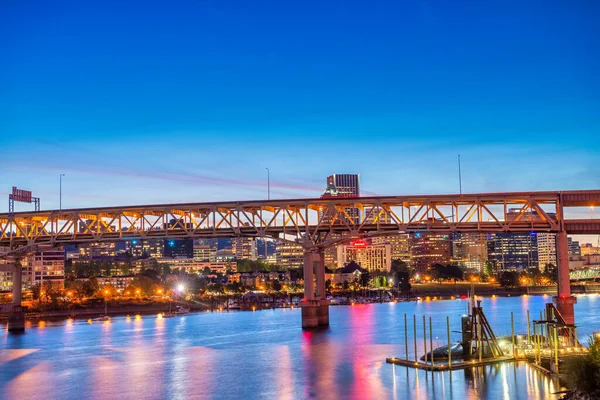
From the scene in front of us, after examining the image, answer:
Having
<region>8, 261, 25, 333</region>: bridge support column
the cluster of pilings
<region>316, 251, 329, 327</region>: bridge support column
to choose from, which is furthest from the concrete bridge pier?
<region>8, 261, 25, 333</region>: bridge support column

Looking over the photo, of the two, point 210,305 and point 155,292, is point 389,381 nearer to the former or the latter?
point 210,305

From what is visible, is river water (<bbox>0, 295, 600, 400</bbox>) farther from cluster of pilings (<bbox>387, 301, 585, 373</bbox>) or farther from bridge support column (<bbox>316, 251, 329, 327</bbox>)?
bridge support column (<bbox>316, 251, 329, 327</bbox>)

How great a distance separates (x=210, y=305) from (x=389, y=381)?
140602mm

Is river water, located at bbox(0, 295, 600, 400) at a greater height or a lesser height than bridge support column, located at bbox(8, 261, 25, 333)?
lesser

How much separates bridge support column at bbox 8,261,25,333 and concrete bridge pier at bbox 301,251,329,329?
40831mm

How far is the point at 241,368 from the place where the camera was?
61.5m

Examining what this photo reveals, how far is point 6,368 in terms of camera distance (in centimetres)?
6425

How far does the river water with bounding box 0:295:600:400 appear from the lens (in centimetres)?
4834

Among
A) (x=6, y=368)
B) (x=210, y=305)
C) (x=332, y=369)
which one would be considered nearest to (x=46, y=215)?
(x=6, y=368)

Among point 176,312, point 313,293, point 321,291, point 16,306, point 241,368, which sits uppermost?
point 321,291

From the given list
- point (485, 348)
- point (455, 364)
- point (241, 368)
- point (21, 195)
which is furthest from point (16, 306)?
point (485, 348)

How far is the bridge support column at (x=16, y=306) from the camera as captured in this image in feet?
324

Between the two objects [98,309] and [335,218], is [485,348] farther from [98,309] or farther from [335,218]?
[98,309]

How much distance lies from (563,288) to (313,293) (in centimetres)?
2905
